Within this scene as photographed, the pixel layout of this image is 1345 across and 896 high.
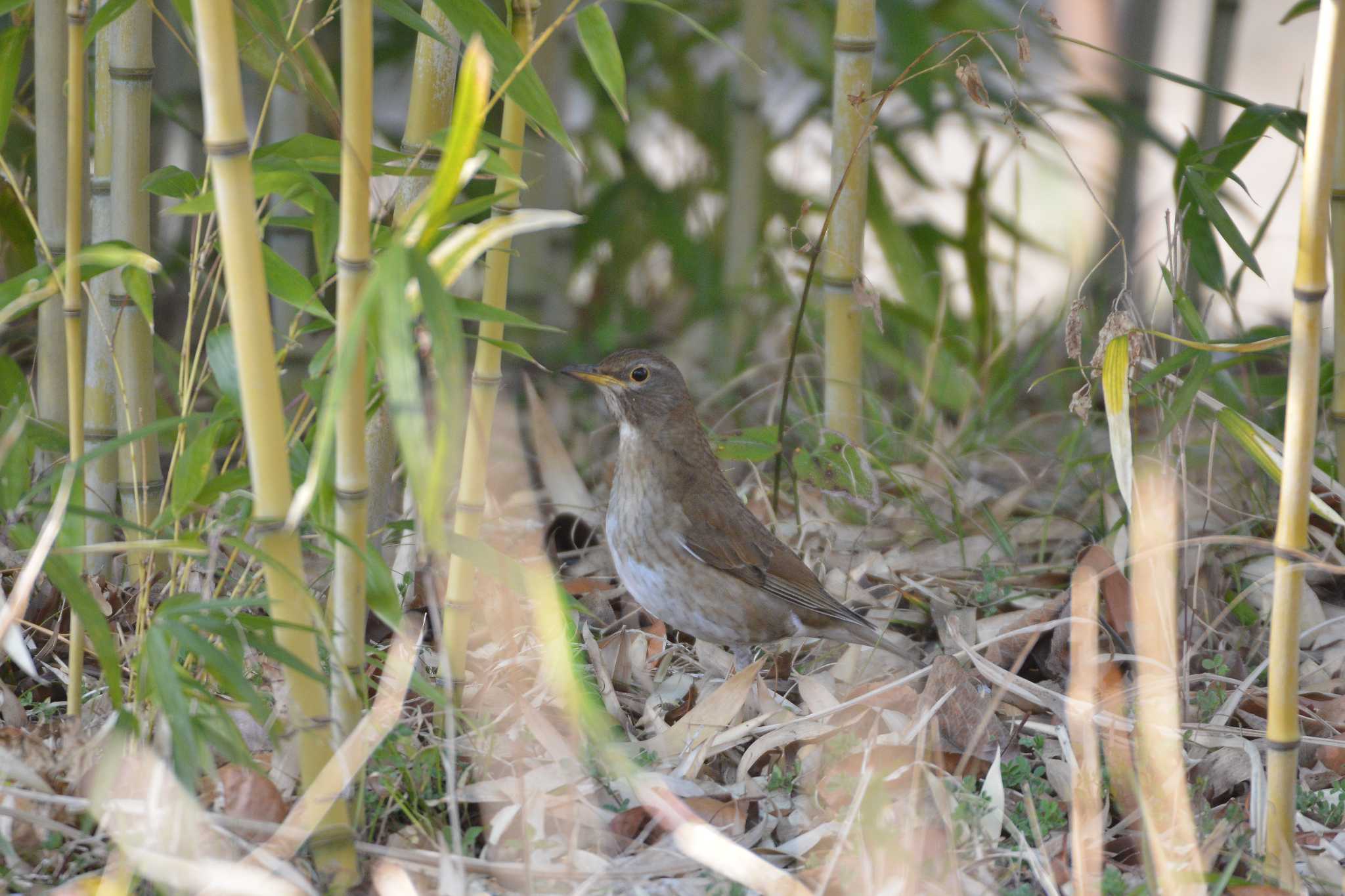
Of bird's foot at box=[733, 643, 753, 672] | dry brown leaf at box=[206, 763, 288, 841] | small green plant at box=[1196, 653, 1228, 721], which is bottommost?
bird's foot at box=[733, 643, 753, 672]

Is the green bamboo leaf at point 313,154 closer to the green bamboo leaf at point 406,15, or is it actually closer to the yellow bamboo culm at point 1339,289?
the green bamboo leaf at point 406,15

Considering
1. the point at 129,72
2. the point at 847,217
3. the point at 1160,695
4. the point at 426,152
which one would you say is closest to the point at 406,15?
the point at 426,152

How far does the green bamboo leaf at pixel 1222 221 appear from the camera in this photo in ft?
8.94

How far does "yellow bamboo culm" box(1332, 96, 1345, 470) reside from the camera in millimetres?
2900

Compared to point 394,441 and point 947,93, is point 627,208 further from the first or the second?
point 394,441

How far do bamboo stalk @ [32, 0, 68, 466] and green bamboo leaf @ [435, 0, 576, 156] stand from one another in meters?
0.99

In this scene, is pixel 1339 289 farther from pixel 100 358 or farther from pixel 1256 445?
pixel 100 358

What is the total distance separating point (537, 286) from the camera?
15.0 feet

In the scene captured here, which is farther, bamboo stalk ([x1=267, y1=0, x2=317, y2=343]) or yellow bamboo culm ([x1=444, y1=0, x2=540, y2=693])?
bamboo stalk ([x1=267, y1=0, x2=317, y2=343])

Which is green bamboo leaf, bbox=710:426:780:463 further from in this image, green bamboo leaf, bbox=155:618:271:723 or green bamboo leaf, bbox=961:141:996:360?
green bamboo leaf, bbox=155:618:271:723

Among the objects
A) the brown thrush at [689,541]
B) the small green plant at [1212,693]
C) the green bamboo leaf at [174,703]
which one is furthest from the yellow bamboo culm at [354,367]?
the small green plant at [1212,693]

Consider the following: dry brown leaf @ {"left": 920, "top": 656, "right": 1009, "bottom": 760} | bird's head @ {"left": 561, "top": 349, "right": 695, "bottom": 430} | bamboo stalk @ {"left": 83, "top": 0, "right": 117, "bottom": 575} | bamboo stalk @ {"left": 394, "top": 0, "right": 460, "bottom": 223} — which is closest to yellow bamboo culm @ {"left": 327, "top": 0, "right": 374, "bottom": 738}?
bamboo stalk @ {"left": 394, "top": 0, "right": 460, "bottom": 223}

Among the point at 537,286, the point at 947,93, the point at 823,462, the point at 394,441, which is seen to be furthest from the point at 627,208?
the point at 394,441

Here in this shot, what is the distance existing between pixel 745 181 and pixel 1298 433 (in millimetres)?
3346
